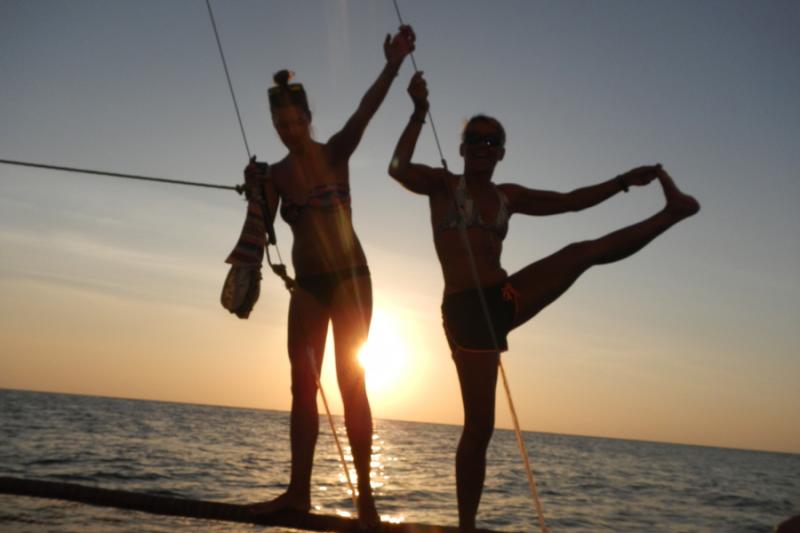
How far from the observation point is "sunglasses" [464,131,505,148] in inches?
199

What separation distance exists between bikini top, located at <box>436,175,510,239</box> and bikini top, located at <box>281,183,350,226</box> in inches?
26.9

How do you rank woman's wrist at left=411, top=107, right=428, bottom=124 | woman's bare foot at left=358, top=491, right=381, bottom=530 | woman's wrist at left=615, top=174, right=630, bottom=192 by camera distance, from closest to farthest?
woman's bare foot at left=358, top=491, right=381, bottom=530
woman's wrist at left=411, top=107, right=428, bottom=124
woman's wrist at left=615, top=174, right=630, bottom=192

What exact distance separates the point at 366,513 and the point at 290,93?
2608 mm

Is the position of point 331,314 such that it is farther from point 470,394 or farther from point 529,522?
point 529,522

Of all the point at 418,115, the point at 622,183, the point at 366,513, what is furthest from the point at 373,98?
the point at 366,513

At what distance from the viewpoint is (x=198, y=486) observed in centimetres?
2361

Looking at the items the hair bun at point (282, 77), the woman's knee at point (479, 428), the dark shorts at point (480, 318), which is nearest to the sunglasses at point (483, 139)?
the dark shorts at point (480, 318)

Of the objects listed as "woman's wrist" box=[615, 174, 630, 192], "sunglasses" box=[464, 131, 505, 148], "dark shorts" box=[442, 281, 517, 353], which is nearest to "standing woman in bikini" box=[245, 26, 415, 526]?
"dark shorts" box=[442, 281, 517, 353]

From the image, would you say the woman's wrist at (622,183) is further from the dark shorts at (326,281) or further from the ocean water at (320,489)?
the ocean water at (320,489)

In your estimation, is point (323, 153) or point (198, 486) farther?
point (198, 486)

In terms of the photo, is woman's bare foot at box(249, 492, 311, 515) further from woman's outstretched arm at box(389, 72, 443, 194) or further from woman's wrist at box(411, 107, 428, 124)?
woman's wrist at box(411, 107, 428, 124)

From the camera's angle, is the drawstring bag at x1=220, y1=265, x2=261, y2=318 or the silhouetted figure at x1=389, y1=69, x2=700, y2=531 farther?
the silhouetted figure at x1=389, y1=69, x2=700, y2=531

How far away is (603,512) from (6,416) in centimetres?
4506

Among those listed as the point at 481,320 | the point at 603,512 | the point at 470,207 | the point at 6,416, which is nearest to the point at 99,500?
the point at 481,320
